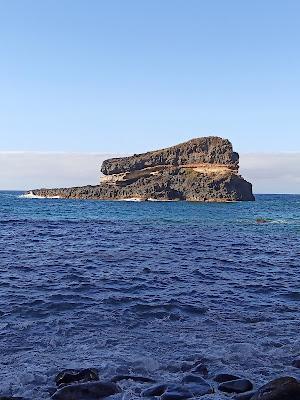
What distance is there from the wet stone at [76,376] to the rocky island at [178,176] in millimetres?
137510

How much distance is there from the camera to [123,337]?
1355cm

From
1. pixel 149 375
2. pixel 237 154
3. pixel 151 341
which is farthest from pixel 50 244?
pixel 237 154

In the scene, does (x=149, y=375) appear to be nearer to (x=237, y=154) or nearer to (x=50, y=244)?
(x=50, y=244)

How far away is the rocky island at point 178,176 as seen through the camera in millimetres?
148750

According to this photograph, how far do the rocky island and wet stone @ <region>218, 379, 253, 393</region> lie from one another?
13731 cm

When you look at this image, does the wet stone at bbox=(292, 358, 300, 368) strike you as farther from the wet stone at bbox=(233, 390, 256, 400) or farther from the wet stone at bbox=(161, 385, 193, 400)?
the wet stone at bbox=(161, 385, 193, 400)

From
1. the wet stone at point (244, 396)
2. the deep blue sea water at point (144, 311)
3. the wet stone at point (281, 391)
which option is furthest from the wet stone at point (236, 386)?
the wet stone at point (281, 391)

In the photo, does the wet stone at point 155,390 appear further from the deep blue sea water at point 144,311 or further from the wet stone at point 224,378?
the wet stone at point 224,378

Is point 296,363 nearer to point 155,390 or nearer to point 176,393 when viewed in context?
point 176,393

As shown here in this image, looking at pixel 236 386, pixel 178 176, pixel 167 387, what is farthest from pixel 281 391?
pixel 178 176

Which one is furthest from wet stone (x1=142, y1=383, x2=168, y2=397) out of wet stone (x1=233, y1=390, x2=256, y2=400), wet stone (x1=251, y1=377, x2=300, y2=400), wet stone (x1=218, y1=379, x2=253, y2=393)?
wet stone (x1=251, y1=377, x2=300, y2=400)

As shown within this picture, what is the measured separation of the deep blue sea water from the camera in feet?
37.8

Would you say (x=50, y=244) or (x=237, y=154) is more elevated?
(x=237, y=154)

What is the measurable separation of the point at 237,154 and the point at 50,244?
13770 centimetres
